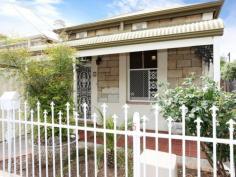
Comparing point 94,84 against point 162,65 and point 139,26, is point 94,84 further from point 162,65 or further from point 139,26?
point 139,26

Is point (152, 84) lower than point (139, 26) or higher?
lower

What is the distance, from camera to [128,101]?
7.93m

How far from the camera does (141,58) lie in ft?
25.5

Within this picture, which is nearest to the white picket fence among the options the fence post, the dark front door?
the fence post

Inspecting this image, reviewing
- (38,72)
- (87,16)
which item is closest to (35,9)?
(87,16)

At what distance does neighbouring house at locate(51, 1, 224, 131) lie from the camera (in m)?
5.88

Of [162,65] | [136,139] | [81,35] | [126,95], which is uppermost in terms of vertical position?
[81,35]

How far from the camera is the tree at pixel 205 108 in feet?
8.86

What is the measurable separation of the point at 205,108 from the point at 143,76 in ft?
16.9

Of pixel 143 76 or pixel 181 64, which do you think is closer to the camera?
pixel 181 64

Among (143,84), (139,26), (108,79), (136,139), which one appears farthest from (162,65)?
(136,139)

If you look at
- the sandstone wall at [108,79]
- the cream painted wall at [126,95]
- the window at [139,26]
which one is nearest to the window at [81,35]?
the cream painted wall at [126,95]

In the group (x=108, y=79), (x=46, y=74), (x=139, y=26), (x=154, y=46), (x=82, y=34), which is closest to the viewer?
(x=46, y=74)

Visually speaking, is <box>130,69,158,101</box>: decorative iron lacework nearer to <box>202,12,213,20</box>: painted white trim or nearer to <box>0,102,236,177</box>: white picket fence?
<box>202,12,213,20</box>: painted white trim
